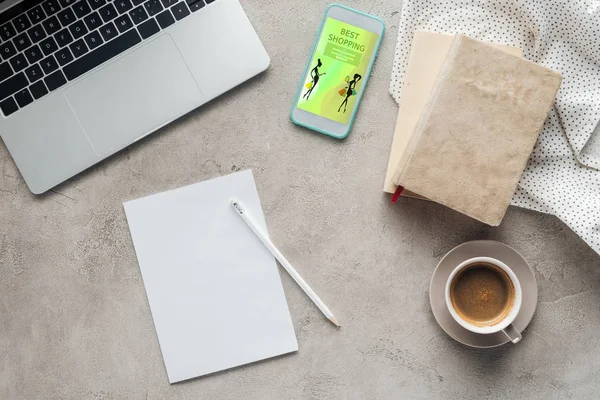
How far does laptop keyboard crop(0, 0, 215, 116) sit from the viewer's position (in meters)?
0.73

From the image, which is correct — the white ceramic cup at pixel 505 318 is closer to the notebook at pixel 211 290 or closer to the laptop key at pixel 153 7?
the notebook at pixel 211 290

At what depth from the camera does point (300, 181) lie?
0.79 m

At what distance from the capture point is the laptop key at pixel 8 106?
2.40 ft

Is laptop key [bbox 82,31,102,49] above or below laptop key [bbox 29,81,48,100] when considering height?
above

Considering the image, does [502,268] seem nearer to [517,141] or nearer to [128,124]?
[517,141]

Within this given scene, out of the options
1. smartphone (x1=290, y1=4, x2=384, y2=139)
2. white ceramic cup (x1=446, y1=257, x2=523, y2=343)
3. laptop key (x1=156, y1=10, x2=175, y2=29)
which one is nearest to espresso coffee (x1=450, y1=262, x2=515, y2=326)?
white ceramic cup (x1=446, y1=257, x2=523, y2=343)

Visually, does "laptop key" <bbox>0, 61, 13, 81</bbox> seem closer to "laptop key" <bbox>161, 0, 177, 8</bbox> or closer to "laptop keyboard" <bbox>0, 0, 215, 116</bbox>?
"laptop keyboard" <bbox>0, 0, 215, 116</bbox>

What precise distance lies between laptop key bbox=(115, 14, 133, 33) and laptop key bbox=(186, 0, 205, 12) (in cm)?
8

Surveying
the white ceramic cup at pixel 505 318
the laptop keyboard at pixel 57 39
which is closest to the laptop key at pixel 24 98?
the laptop keyboard at pixel 57 39

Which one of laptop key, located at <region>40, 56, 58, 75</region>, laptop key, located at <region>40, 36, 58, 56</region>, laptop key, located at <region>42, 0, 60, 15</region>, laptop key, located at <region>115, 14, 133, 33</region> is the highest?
laptop key, located at <region>42, 0, 60, 15</region>

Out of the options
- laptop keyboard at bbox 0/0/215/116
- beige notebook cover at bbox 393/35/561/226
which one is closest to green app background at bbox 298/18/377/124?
beige notebook cover at bbox 393/35/561/226

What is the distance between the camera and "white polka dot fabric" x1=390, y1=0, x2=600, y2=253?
0.75m

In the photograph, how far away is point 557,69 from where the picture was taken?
761 millimetres

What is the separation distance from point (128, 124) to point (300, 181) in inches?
9.2
